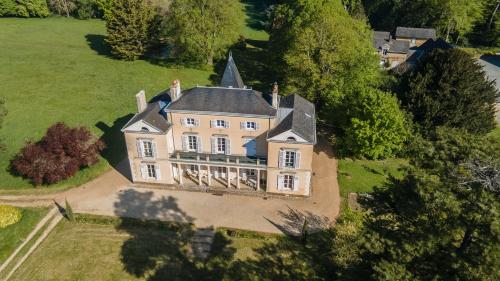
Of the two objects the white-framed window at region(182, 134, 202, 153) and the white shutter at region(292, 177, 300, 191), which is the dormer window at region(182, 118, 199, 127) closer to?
the white-framed window at region(182, 134, 202, 153)

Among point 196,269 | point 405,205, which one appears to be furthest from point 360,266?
point 196,269

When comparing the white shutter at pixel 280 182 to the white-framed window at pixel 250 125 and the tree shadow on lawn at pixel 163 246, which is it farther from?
the tree shadow on lawn at pixel 163 246

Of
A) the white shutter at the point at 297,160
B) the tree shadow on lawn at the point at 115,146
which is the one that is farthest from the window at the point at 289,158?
the tree shadow on lawn at the point at 115,146

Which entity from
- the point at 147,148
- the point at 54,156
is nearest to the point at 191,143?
the point at 147,148

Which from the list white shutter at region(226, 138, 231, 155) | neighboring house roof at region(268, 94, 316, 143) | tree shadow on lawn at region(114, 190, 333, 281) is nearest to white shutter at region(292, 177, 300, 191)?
neighboring house roof at region(268, 94, 316, 143)

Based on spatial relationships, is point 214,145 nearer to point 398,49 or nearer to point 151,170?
point 151,170

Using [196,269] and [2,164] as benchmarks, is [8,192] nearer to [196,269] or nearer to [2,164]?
[2,164]

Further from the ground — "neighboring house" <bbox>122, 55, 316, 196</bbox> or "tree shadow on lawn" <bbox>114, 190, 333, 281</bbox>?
"neighboring house" <bbox>122, 55, 316, 196</bbox>
